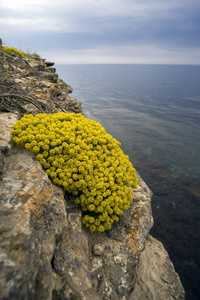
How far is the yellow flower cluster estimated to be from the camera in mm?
4566

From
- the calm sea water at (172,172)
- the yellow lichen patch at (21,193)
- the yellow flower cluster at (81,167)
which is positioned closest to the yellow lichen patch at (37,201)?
the yellow lichen patch at (21,193)

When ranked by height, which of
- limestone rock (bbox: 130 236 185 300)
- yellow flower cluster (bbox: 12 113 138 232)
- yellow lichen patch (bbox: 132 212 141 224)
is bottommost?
limestone rock (bbox: 130 236 185 300)

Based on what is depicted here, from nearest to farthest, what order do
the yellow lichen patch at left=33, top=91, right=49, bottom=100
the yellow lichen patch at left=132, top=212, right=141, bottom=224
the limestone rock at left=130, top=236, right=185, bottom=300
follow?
the limestone rock at left=130, top=236, right=185, bottom=300 < the yellow lichen patch at left=132, top=212, right=141, bottom=224 < the yellow lichen patch at left=33, top=91, right=49, bottom=100

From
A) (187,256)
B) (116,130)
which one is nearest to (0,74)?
(187,256)

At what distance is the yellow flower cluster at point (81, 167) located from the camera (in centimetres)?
457

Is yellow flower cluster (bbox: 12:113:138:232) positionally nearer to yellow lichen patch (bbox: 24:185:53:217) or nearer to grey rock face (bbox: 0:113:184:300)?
grey rock face (bbox: 0:113:184:300)

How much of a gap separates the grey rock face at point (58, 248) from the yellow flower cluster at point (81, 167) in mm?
315

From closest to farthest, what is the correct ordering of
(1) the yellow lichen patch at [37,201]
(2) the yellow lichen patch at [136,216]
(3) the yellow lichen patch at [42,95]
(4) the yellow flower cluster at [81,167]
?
(1) the yellow lichen patch at [37,201] → (4) the yellow flower cluster at [81,167] → (2) the yellow lichen patch at [136,216] → (3) the yellow lichen patch at [42,95]

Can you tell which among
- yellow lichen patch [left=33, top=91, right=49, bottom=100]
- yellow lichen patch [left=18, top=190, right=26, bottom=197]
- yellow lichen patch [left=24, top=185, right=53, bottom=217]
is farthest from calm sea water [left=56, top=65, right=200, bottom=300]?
yellow lichen patch [left=33, top=91, right=49, bottom=100]

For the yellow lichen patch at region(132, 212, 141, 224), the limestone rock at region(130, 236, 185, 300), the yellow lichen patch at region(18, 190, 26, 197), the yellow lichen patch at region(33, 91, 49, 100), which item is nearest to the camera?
the yellow lichen patch at region(18, 190, 26, 197)

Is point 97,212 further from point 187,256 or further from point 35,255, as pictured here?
point 187,256

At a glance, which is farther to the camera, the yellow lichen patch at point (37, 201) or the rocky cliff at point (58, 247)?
the yellow lichen patch at point (37, 201)

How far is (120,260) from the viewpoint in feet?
15.1

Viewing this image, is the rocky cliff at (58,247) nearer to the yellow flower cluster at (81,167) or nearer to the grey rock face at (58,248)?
the grey rock face at (58,248)
